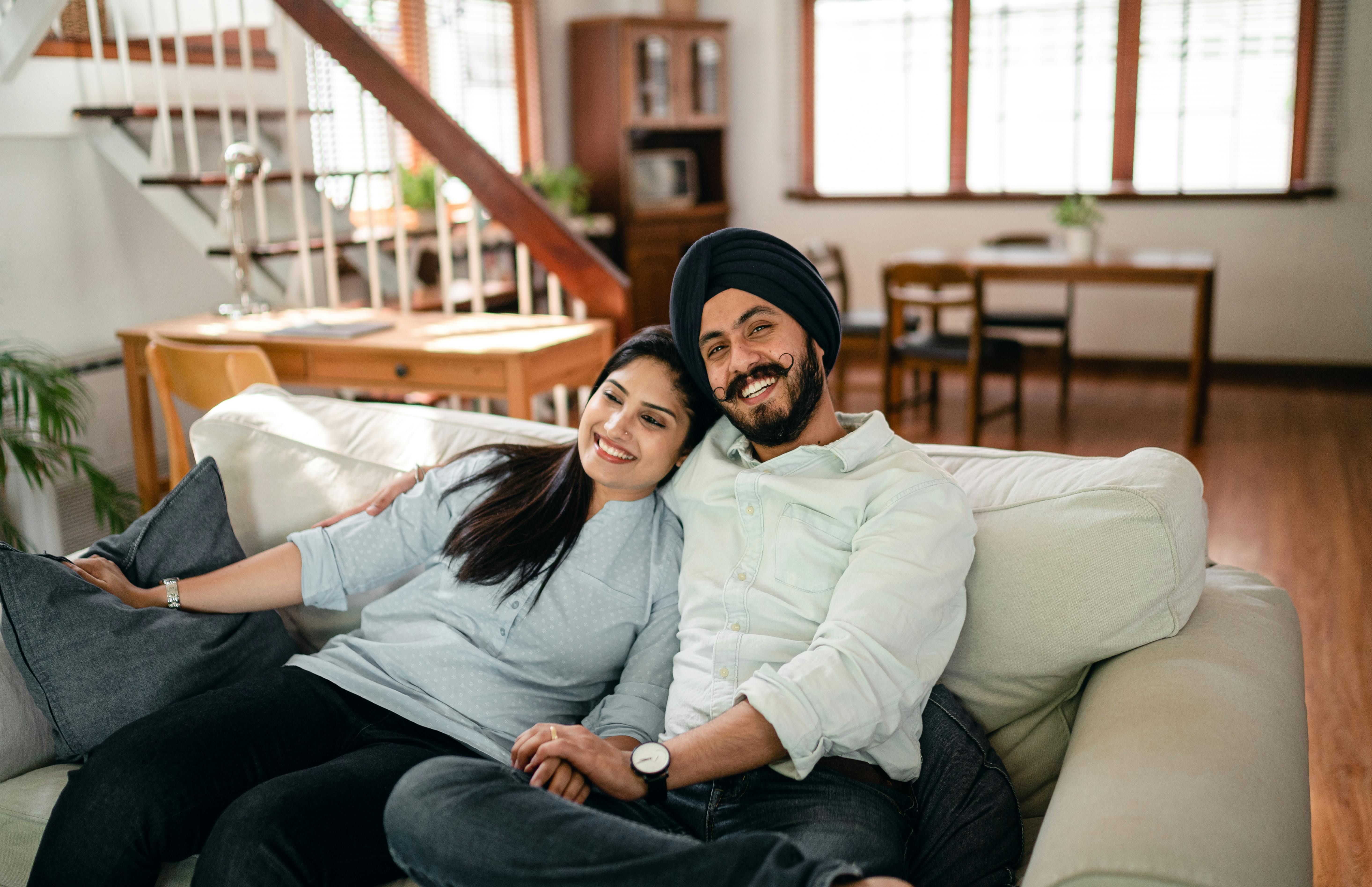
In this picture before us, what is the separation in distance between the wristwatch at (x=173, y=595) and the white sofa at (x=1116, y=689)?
22 cm

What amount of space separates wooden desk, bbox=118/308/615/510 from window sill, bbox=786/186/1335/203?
356cm

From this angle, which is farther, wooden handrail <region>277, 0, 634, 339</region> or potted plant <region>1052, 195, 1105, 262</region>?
potted plant <region>1052, 195, 1105, 262</region>

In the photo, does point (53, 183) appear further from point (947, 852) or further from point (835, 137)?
point (835, 137)

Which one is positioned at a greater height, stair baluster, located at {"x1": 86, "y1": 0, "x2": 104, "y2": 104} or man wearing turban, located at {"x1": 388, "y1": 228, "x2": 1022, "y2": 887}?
stair baluster, located at {"x1": 86, "y1": 0, "x2": 104, "y2": 104}

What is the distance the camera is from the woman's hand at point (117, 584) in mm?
1582

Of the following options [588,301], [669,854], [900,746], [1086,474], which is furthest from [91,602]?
[588,301]

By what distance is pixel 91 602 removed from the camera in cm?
150

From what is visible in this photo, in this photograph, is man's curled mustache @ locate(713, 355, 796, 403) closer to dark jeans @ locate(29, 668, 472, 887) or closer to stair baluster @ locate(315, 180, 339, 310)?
dark jeans @ locate(29, 668, 472, 887)

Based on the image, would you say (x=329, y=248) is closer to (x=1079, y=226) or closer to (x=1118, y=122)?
(x=1079, y=226)

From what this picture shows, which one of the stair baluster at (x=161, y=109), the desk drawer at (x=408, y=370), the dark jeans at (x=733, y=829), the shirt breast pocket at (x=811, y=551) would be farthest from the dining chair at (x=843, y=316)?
the dark jeans at (x=733, y=829)

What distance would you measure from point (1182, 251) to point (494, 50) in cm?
377

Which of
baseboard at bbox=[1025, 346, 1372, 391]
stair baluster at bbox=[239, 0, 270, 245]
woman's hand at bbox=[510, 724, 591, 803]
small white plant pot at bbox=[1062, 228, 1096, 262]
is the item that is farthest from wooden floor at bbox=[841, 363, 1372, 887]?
stair baluster at bbox=[239, 0, 270, 245]

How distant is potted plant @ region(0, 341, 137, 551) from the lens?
2.64 m

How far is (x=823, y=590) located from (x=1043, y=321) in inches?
160
